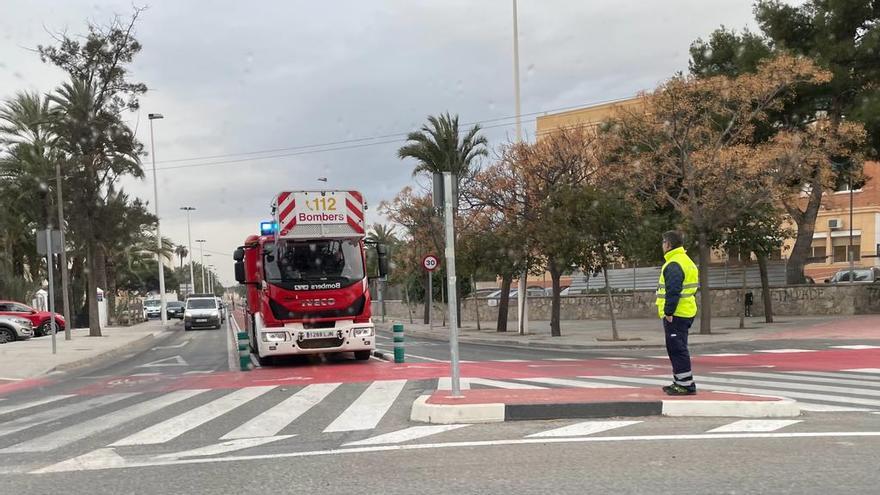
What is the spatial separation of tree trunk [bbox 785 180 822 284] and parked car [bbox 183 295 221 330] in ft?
92.5

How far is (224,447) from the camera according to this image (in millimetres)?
7273

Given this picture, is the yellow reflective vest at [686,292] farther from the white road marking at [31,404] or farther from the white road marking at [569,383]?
the white road marking at [31,404]

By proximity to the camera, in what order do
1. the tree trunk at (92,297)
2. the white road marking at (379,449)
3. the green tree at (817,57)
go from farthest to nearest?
the tree trunk at (92,297) → the green tree at (817,57) → the white road marking at (379,449)

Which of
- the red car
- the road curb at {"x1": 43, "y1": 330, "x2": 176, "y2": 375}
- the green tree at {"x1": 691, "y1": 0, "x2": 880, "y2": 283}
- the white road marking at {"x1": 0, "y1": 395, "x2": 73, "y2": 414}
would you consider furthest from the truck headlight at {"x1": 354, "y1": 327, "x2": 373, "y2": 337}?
the red car

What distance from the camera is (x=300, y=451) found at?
7.00 meters

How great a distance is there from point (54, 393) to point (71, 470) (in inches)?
273

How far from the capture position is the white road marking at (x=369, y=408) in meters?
8.33

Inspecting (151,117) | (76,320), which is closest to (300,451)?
(76,320)

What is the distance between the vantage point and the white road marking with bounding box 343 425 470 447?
24.2ft

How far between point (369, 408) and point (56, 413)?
4.24 m

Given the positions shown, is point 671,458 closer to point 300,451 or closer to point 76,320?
point 300,451

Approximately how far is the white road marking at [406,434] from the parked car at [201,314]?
3358cm

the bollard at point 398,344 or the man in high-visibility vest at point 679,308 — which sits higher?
the man in high-visibility vest at point 679,308

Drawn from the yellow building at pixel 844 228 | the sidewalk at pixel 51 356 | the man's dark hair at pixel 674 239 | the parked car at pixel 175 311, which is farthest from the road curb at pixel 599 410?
the parked car at pixel 175 311
